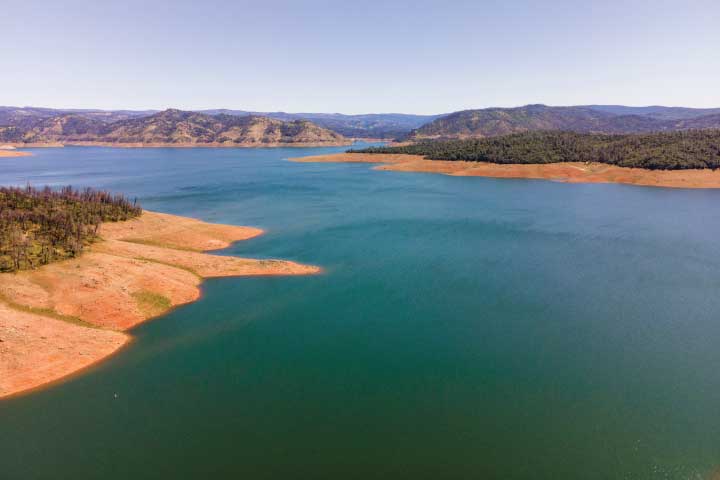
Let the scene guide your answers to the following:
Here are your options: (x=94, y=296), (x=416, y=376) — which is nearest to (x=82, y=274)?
(x=94, y=296)

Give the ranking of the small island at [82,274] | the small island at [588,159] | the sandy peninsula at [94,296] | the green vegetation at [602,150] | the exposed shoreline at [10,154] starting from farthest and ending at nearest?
Answer: the exposed shoreline at [10,154] → the green vegetation at [602,150] → the small island at [588,159] → the small island at [82,274] → the sandy peninsula at [94,296]

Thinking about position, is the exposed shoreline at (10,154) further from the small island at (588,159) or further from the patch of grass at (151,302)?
the patch of grass at (151,302)

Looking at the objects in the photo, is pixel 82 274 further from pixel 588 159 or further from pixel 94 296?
pixel 588 159

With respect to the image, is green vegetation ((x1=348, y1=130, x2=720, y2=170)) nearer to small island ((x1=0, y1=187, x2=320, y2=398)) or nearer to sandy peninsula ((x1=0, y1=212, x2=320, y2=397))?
small island ((x1=0, y1=187, x2=320, y2=398))

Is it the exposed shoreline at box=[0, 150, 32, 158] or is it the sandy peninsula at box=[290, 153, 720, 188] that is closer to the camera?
the sandy peninsula at box=[290, 153, 720, 188]

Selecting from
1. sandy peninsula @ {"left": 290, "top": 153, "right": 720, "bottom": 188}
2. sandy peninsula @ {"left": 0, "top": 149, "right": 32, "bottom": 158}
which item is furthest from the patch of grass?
sandy peninsula @ {"left": 0, "top": 149, "right": 32, "bottom": 158}

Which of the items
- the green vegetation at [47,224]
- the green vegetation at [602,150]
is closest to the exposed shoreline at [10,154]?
the green vegetation at [47,224]

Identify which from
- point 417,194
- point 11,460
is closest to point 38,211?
point 11,460

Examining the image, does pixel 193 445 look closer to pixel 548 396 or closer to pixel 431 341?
pixel 431 341
